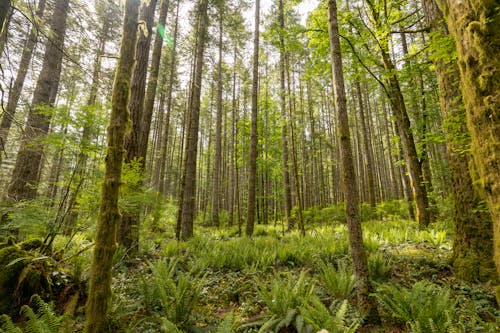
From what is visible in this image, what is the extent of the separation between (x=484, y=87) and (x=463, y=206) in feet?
11.7

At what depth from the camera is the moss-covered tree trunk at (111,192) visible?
184 centimetres

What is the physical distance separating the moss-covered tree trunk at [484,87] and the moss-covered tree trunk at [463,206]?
2.22 metres

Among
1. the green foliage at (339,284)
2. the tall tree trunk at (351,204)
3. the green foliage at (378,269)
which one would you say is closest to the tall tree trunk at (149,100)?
the tall tree trunk at (351,204)

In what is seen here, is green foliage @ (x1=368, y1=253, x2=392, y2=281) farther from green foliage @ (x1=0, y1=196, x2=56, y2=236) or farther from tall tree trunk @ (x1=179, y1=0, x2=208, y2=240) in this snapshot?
tall tree trunk @ (x1=179, y1=0, x2=208, y2=240)

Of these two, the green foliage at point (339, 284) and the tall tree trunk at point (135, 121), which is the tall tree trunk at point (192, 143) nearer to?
the tall tree trunk at point (135, 121)

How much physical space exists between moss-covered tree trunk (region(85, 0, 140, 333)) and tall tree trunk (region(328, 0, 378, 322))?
286cm

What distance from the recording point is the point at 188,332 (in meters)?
2.87

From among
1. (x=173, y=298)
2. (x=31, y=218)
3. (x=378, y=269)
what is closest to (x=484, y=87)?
(x=378, y=269)

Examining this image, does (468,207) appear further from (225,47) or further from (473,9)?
(225,47)

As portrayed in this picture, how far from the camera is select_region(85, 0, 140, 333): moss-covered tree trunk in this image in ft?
6.03

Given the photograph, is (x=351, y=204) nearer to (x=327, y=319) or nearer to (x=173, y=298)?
(x=327, y=319)

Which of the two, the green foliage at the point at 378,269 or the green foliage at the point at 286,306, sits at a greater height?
the green foliage at the point at 378,269

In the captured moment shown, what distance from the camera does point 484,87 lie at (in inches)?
66.8

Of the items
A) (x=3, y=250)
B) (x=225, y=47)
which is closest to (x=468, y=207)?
(x=3, y=250)
